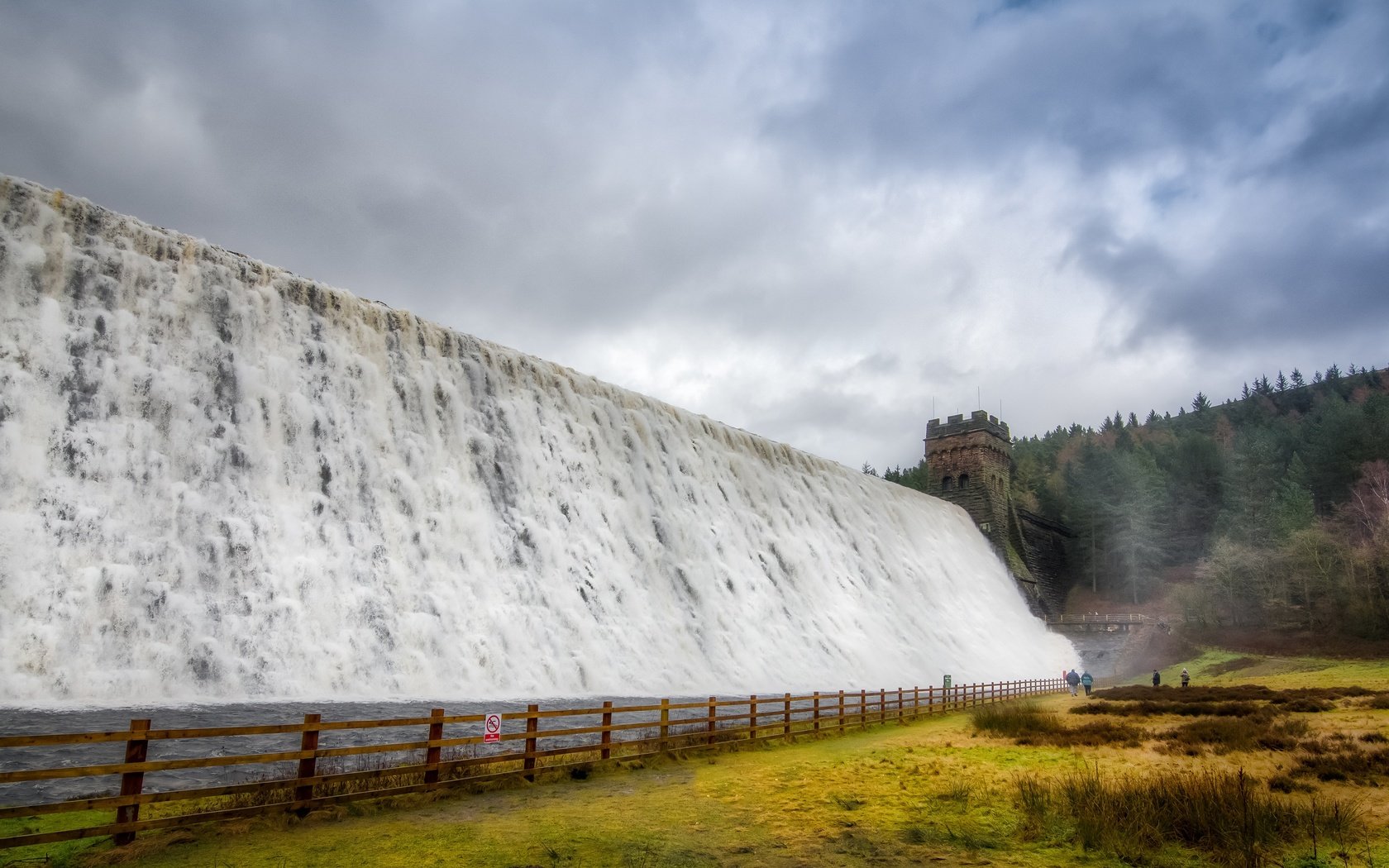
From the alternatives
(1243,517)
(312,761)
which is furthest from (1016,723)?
(1243,517)

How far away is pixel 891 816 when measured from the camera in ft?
31.6

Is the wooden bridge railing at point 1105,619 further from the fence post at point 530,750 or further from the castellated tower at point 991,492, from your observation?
the fence post at point 530,750

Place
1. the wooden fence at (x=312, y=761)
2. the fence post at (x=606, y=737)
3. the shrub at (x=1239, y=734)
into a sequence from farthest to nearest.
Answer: the shrub at (x=1239, y=734)
the fence post at (x=606, y=737)
the wooden fence at (x=312, y=761)

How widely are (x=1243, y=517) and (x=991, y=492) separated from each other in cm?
2220

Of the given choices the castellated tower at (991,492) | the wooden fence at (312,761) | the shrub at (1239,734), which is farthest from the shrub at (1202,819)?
the castellated tower at (991,492)

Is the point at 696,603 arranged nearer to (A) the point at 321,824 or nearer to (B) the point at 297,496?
(B) the point at 297,496

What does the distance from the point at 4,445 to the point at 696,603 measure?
1930cm

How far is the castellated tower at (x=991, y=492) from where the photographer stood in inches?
2628

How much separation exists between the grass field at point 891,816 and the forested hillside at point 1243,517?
148 feet

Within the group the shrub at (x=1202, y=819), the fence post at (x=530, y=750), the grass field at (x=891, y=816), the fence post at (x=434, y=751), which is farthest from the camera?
the fence post at (x=530, y=750)

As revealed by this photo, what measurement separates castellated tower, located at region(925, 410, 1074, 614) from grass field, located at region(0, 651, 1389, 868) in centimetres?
5338

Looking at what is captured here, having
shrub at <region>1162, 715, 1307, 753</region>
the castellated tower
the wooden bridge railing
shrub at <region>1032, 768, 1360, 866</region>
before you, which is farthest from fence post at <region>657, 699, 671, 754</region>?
the castellated tower

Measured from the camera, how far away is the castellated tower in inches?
2628

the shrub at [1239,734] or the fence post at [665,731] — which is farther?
the shrub at [1239,734]
